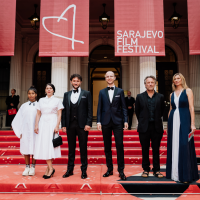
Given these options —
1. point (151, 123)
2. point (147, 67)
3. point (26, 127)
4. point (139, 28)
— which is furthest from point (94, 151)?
point (139, 28)

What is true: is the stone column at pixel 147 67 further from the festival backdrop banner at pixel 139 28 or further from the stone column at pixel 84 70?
Result: the stone column at pixel 84 70

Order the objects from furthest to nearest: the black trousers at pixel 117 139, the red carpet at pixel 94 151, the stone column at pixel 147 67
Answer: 1. the stone column at pixel 147 67
2. the red carpet at pixel 94 151
3. the black trousers at pixel 117 139

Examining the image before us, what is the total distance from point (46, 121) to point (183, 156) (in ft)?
9.29

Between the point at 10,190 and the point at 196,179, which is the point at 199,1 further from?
the point at 10,190

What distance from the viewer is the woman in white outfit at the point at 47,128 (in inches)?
165

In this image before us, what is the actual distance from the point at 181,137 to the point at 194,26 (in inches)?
199

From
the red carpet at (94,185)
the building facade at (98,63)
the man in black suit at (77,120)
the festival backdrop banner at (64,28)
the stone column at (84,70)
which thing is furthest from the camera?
the stone column at (84,70)

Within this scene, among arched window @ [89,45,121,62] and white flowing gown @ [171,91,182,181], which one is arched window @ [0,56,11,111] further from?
white flowing gown @ [171,91,182,181]

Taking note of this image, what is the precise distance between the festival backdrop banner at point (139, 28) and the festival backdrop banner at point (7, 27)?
383 centimetres

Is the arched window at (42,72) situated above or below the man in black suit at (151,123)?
above

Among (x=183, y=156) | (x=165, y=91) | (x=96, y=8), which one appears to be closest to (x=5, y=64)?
(x=96, y=8)

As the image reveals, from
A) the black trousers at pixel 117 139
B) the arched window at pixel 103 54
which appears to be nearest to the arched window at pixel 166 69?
the arched window at pixel 103 54

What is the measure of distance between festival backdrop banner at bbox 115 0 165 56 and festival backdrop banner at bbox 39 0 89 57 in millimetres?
1220

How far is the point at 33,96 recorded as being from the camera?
4.67 metres
